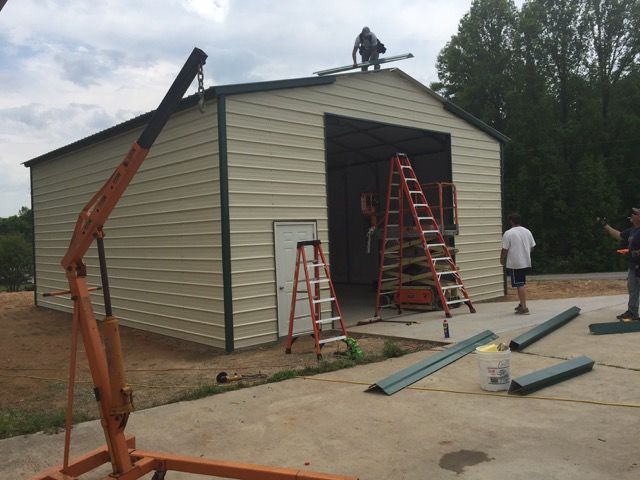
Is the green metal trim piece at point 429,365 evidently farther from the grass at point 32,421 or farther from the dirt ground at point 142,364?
the grass at point 32,421

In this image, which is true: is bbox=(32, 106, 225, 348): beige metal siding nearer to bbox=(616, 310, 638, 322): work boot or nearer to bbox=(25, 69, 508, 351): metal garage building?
bbox=(25, 69, 508, 351): metal garage building

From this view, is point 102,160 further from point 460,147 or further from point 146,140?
point 146,140

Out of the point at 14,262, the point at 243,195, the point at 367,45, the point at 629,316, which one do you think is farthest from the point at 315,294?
the point at 14,262

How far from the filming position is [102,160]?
12.2 m

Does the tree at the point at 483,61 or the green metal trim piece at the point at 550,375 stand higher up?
the tree at the point at 483,61

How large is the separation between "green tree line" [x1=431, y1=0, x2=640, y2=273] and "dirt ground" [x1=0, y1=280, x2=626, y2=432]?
20.8 metres

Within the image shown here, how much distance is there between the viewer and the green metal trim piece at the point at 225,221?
8.28 meters

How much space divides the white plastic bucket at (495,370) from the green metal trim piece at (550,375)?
0.09m

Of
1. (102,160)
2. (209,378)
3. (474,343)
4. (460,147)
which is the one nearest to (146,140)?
(209,378)

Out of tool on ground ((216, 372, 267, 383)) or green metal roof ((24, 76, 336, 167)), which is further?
green metal roof ((24, 76, 336, 167))

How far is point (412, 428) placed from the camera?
4.62 metres

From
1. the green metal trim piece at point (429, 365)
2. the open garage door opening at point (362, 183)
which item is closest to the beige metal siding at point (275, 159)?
the open garage door opening at point (362, 183)

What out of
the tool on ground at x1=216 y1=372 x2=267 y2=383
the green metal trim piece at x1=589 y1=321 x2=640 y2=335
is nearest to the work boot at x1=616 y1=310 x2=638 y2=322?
the green metal trim piece at x1=589 y1=321 x2=640 y2=335

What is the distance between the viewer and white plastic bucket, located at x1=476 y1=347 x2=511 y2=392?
5432 millimetres
